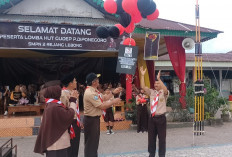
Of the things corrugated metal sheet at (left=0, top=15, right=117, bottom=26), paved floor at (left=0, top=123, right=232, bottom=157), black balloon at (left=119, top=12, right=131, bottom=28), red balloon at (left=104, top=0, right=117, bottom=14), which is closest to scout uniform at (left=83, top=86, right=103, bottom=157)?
paved floor at (left=0, top=123, right=232, bottom=157)

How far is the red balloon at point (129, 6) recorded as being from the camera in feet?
15.8

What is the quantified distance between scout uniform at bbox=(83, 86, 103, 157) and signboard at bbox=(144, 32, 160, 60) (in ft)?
12.7

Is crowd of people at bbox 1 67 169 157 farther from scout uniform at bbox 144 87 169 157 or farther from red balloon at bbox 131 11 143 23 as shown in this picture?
red balloon at bbox 131 11 143 23

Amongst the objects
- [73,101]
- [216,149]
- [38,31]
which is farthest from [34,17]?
[216,149]

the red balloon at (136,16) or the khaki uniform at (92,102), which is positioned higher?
the red balloon at (136,16)

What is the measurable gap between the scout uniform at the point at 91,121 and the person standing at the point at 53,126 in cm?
91

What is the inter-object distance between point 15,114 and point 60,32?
14.3 feet

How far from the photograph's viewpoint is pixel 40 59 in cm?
1276

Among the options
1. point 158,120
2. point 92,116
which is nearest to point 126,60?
point 158,120

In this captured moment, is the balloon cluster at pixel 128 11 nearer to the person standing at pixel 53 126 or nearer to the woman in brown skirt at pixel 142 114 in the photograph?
the person standing at pixel 53 126

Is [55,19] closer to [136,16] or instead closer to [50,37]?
[50,37]

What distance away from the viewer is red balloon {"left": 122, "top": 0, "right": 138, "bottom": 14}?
15.8ft

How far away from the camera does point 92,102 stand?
4223 millimetres

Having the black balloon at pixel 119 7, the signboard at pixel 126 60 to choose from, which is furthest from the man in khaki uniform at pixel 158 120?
the black balloon at pixel 119 7
